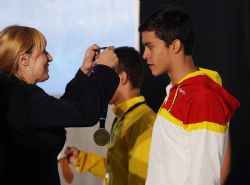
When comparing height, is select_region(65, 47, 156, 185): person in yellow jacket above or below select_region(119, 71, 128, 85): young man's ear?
below

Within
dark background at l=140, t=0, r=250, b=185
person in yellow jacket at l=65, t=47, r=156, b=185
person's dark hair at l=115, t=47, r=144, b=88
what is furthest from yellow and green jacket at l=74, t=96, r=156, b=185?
dark background at l=140, t=0, r=250, b=185

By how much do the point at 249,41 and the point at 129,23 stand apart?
0.63 metres

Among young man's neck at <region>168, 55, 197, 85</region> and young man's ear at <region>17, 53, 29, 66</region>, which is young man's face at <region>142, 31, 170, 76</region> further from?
young man's ear at <region>17, 53, 29, 66</region>

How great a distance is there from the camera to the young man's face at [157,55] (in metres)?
1.61

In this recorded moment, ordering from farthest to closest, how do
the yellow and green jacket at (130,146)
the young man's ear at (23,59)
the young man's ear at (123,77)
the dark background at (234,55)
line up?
1. the dark background at (234,55)
2. the young man's ear at (123,77)
3. the yellow and green jacket at (130,146)
4. the young man's ear at (23,59)

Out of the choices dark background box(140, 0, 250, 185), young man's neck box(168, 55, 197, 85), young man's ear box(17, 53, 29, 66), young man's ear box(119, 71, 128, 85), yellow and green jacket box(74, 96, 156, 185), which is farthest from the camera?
dark background box(140, 0, 250, 185)

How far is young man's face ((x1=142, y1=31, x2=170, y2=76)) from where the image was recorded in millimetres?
1607

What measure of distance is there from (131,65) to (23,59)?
0.86 meters

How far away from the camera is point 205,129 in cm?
132

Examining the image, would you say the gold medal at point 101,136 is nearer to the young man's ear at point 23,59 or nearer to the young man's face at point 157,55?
the young man's face at point 157,55

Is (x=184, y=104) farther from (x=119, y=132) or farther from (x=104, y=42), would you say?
(x=104, y=42)

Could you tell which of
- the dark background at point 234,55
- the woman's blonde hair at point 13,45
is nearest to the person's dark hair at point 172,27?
the woman's blonde hair at point 13,45

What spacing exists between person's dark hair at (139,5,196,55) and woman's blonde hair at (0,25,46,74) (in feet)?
1.59

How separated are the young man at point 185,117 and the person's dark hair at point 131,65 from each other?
0.44m
